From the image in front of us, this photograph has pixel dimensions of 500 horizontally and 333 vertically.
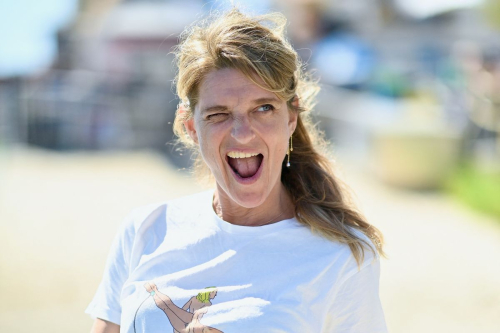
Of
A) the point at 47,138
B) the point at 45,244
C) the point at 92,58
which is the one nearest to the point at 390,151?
the point at 45,244

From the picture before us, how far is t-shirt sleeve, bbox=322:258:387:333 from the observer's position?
1936 millimetres

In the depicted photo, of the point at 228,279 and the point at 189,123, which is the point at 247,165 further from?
the point at 228,279

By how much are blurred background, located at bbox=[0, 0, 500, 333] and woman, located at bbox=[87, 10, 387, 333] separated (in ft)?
1.21

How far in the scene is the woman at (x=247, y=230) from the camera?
1.97 metres

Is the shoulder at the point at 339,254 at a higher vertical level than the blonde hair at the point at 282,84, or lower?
lower

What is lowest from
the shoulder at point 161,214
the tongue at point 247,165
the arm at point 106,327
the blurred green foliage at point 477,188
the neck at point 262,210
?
the blurred green foliage at point 477,188

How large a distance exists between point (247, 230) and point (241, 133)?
329 millimetres

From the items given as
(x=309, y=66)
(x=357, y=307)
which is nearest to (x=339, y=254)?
(x=357, y=307)

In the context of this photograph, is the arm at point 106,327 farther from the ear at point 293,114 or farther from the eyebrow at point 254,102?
the ear at point 293,114

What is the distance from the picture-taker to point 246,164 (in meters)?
2.25

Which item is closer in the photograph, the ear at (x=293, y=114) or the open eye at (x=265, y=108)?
the open eye at (x=265, y=108)

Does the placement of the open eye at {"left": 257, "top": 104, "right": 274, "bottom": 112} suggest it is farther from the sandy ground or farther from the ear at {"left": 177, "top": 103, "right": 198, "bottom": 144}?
the sandy ground

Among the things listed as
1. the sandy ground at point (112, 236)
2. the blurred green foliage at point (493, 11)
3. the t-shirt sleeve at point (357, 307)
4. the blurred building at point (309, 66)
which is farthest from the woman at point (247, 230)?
the blurred green foliage at point (493, 11)

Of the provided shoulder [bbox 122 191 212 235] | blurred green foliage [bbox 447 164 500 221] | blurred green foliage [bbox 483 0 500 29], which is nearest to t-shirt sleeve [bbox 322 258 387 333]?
shoulder [bbox 122 191 212 235]
